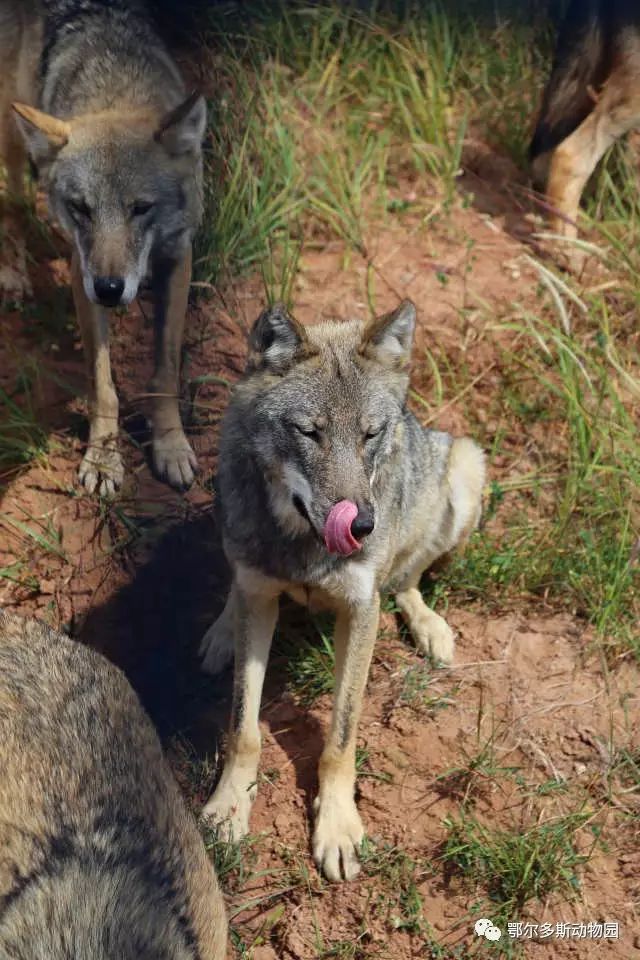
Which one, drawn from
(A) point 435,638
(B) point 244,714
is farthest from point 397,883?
(A) point 435,638

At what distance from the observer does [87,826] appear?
307 centimetres

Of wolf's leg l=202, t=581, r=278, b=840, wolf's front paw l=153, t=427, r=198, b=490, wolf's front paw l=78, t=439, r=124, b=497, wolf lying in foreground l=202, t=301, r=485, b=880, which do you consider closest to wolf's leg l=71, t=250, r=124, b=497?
wolf's front paw l=78, t=439, r=124, b=497

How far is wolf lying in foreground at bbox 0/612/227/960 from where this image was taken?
2.84m

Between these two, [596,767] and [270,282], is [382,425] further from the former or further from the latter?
[270,282]

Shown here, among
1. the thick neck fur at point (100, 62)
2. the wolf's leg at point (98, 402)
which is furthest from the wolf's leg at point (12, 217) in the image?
the wolf's leg at point (98, 402)

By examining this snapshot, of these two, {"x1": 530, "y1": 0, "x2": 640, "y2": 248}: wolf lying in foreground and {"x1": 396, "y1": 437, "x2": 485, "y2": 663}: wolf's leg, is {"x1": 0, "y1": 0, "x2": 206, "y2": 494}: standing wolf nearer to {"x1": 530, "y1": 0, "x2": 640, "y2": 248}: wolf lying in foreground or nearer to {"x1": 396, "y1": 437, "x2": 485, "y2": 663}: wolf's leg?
{"x1": 396, "y1": 437, "x2": 485, "y2": 663}: wolf's leg

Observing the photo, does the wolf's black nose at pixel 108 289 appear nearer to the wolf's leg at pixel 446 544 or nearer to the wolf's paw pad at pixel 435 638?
the wolf's leg at pixel 446 544

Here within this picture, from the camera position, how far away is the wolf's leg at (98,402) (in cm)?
534

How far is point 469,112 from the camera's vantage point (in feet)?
24.0

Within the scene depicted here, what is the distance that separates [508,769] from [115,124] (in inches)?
132

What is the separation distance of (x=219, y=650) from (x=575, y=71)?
4.16 meters

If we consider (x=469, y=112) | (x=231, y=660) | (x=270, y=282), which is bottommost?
(x=231, y=660)

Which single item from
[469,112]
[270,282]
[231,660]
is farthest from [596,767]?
[469,112]

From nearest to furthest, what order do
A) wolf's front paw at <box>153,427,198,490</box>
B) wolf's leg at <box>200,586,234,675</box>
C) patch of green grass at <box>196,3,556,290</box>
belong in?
wolf's leg at <box>200,586,234,675</box> < wolf's front paw at <box>153,427,198,490</box> < patch of green grass at <box>196,3,556,290</box>
